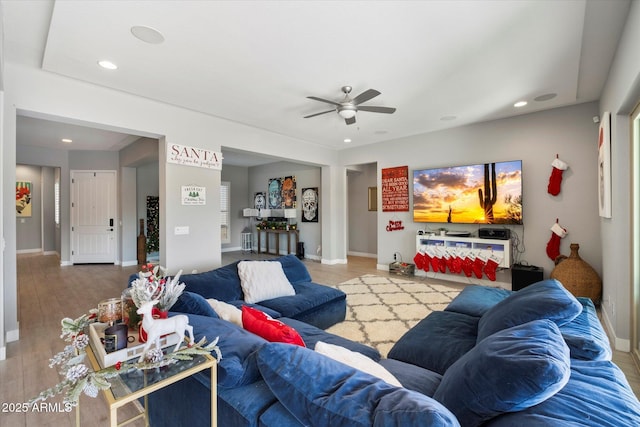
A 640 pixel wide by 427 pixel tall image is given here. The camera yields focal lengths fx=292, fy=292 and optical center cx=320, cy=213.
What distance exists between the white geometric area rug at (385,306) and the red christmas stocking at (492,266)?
503mm

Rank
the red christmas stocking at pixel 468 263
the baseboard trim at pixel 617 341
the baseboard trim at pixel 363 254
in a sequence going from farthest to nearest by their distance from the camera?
the baseboard trim at pixel 363 254, the red christmas stocking at pixel 468 263, the baseboard trim at pixel 617 341

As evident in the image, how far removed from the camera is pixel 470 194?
16.6 ft

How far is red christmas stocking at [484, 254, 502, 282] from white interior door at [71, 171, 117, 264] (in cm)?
818

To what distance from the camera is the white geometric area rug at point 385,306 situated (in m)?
3.07

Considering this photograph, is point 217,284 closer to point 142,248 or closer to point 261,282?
Answer: point 261,282

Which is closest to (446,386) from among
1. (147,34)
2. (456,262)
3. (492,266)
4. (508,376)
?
(508,376)

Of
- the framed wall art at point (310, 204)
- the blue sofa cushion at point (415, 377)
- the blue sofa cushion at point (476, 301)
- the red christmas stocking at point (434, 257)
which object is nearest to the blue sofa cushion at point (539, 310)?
the blue sofa cushion at point (415, 377)

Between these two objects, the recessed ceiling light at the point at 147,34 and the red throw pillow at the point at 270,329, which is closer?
the red throw pillow at the point at 270,329

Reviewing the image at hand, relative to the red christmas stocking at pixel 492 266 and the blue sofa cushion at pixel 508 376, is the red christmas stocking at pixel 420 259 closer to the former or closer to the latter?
the red christmas stocking at pixel 492 266

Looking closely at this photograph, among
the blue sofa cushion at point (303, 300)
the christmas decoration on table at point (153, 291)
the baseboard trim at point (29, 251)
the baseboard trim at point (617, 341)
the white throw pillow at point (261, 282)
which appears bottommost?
the baseboard trim at point (617, 341)

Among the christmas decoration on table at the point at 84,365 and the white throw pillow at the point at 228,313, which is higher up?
the christmas decoration on table at the point at 84,365

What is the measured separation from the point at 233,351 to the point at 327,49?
2.59 metres

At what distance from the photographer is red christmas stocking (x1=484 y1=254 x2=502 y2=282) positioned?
15.4 ft

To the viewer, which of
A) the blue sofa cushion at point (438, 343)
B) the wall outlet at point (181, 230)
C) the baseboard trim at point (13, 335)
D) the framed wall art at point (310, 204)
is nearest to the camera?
the blue sofa cushion at point (438, 343)
